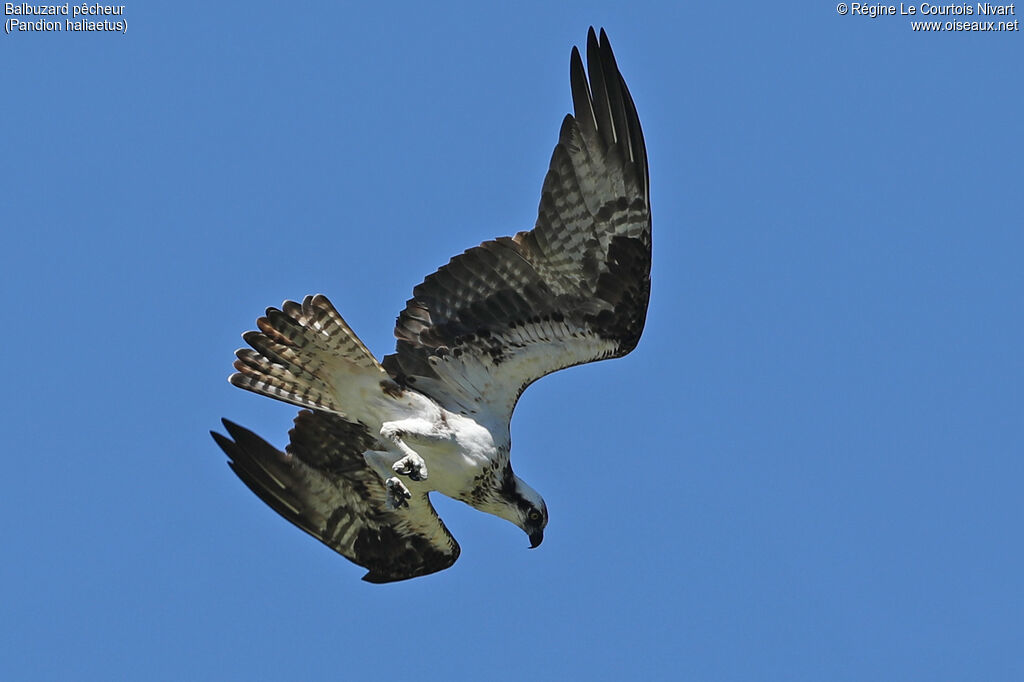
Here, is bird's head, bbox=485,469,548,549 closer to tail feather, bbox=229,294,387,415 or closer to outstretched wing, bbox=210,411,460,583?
outstretched wing, bbox=210,411,460,583

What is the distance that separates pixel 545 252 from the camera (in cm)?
1559

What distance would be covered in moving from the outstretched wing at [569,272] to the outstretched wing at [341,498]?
1503mm

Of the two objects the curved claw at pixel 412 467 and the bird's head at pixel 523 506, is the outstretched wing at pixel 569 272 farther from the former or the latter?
the bird's head at pixel 523 506

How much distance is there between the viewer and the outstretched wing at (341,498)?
17094mm

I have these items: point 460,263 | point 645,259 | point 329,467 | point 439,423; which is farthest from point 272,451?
point 645,259

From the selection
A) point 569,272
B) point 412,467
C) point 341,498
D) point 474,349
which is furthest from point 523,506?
point 569,272

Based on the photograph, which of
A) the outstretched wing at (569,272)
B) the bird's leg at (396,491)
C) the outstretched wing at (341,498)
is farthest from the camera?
the outstretched wing at (341,498)

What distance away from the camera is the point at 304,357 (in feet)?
53.3

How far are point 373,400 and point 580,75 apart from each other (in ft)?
11.6

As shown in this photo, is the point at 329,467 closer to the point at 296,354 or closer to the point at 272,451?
the point at 272,451

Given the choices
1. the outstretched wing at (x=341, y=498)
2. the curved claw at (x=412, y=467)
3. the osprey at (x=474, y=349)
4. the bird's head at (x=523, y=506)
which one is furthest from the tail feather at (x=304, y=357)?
the bird's head at (x=523, y=506)

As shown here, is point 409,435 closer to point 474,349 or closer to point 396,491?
point 396,491

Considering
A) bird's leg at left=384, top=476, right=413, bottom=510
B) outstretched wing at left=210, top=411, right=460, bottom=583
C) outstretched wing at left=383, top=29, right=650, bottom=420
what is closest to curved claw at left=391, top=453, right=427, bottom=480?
bird's leg at left=384, top=476, right=413, bottom=510

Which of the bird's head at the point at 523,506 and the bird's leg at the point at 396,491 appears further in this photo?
the bird's head at the point at 523,506
